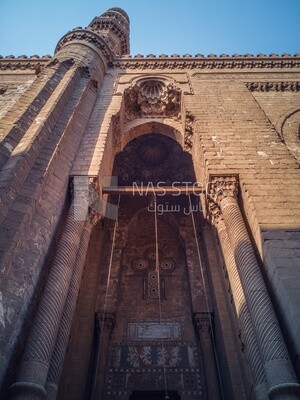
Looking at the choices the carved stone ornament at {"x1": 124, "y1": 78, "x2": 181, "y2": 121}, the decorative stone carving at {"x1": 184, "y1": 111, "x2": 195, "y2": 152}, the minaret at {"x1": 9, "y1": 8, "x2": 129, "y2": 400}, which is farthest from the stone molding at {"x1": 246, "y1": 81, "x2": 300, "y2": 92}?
the minaret at {"x1": 9, "y1": 8, "x2": 129, "y2": 400}

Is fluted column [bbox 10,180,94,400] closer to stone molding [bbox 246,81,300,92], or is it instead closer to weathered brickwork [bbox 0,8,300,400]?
weathered brickwork [bbox 0,8,300,400]

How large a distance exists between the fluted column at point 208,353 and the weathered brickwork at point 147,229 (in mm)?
30

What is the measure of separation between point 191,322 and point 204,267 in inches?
55.6

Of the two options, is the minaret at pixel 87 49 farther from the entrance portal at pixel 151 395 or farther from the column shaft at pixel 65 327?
the entrance portal at pixel 151 395

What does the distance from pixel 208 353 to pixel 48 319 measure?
13.1ft

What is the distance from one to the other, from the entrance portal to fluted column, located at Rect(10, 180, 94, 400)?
10.6 feet

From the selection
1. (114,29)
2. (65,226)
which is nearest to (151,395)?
(65,226)

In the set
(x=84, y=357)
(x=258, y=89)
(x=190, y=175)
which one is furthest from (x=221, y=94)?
(x=84, y=357)

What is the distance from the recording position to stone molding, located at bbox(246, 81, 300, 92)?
8.62m

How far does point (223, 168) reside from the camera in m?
5.64

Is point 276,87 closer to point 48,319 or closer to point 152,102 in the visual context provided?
point 152,102

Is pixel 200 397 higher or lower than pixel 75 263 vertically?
lower

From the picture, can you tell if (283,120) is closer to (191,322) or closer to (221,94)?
(221,94)

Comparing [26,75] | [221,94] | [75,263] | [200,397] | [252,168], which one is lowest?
[200,397]
